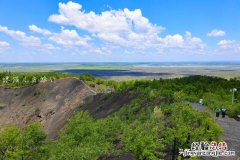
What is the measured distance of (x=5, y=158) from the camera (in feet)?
177

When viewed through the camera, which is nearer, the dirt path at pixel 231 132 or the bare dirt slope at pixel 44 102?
the dirt path at pixel 231 132

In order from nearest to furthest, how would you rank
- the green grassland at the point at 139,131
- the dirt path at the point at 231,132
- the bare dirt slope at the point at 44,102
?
the green grassland at the point at 139,131
the dirt path at the point at 231,132
the bare dirt slope at the point at 44,102

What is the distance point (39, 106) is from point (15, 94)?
23.5m

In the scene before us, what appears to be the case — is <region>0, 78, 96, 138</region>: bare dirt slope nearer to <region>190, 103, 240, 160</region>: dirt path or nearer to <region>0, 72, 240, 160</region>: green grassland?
<region>0, 72, 240, 160</region>: green grassland

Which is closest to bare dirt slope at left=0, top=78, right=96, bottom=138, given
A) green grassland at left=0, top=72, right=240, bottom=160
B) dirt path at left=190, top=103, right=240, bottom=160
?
green grassland at left=0, top=72, right=240, bottom=160

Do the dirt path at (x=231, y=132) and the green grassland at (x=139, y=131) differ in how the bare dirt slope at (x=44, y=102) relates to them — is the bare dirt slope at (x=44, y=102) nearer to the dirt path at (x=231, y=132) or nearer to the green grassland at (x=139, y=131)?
the green grassland at (x=139, y=131)

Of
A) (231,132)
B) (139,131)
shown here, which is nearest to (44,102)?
(231,132)

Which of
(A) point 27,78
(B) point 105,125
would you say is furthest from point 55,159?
(A) point 27,78

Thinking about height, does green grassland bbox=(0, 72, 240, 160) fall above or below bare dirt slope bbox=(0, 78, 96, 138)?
above

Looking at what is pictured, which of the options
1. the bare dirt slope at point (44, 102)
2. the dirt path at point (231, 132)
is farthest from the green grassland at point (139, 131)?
the bare dirt slope at point (44, 102)

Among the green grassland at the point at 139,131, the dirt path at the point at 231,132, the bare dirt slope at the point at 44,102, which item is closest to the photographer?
the green grassland at the point at 139,131

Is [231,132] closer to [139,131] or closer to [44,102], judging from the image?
A: [139,131]

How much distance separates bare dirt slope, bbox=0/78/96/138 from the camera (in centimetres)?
11188

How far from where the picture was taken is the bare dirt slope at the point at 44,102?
111875 mm
